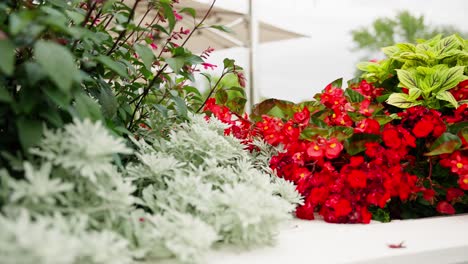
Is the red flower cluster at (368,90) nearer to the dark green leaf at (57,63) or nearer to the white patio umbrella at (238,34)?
the dark green leaf at (57,63)

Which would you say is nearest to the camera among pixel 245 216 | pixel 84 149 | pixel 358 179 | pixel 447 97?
pixel 84 149

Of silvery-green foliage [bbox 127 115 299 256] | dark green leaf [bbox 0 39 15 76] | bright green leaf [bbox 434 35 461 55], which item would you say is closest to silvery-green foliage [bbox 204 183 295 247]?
silvery-green foliage [bbox 127 115 299 256]

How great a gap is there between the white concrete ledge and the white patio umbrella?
2.83 metres

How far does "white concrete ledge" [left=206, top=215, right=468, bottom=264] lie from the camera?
82 centimetres

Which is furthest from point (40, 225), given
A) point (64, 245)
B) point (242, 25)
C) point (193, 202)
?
point (242, 25)

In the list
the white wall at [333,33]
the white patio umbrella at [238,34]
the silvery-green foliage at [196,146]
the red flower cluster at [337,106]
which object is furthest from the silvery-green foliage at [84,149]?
the white wall at [333,33]

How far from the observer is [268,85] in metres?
10.4

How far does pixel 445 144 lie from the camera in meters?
1.14

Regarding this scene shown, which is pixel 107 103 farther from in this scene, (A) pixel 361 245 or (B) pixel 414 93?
(B) pixel 414 93

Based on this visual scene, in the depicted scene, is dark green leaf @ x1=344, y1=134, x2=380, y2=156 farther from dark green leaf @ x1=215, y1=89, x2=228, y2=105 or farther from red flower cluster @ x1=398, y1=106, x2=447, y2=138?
dark green leaf @ x1=215, y1=89, x2=228, y2=105

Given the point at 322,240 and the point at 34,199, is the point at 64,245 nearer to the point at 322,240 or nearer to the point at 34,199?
the point at 34,199

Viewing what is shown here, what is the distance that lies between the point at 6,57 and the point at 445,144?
108 centimetres

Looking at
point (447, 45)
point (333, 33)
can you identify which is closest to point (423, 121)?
point (447, 45)

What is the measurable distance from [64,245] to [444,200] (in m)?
1.16
